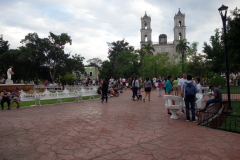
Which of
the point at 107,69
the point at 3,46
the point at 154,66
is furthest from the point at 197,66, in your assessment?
the point at 3,46

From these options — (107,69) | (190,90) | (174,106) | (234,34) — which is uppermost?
(107,69)

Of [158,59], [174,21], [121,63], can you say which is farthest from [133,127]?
[174,21]

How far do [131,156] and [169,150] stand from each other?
81 cm

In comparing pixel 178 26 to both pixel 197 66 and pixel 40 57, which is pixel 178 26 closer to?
pixel 197 66

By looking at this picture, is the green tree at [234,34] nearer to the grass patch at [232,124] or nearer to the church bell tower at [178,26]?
the grass patch at [232,124]

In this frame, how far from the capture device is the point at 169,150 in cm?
360

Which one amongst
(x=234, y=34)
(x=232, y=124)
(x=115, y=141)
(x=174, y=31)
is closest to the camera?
(x=115, y=141)

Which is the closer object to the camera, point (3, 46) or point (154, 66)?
point (154, 66)

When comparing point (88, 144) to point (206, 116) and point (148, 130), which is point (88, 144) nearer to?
point (148, 130)

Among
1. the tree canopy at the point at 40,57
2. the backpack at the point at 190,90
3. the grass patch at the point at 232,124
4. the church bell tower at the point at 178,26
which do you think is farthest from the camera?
the church bell tower at the point at 178,26

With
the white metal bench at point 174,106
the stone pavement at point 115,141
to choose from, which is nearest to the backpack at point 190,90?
the white metal bench at point 174,106

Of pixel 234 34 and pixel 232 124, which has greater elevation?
pixel 234 34

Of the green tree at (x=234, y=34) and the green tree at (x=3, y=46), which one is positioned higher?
the green tree at (x=3, y=46)

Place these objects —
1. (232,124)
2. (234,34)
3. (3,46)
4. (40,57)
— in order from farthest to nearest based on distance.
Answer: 1. (3,46)
2. (40,57)
3. (234,34)
4. (232,124)
